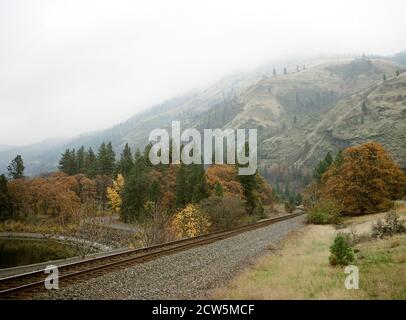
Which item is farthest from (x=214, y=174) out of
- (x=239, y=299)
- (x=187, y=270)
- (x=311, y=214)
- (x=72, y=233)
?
(x=239, y=299)

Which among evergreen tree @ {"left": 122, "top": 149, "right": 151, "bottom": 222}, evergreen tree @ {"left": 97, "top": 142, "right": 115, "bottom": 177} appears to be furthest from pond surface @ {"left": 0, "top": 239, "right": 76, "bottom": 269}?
evergreen tree @ {"left": 97, "top": 142, "right": 115, "bottom": 177}

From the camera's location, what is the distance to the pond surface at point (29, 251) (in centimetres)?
4528

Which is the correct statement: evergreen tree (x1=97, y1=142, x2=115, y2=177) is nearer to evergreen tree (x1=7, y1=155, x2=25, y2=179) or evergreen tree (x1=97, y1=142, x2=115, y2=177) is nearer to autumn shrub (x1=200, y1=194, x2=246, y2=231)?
evergreen tree (x1=7, y1=155, x2=25, y2=179)

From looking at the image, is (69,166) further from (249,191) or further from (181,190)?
(249,191)

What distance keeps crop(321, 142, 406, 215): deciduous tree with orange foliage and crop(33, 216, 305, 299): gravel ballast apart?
1391 inches

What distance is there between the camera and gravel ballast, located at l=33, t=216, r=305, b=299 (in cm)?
1191

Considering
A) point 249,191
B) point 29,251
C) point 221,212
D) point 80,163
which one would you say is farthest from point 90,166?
point 221,212

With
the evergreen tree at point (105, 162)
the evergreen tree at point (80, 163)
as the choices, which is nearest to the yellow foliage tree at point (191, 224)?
the evergreen tree at point (105, 162)

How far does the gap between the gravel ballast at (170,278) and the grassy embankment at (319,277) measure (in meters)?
0.87

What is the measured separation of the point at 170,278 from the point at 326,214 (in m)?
39.1

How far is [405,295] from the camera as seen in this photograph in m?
10.4

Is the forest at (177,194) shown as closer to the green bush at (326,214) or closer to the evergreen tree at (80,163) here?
the evergreen tree at (80,163)

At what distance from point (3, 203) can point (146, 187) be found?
101 ft
